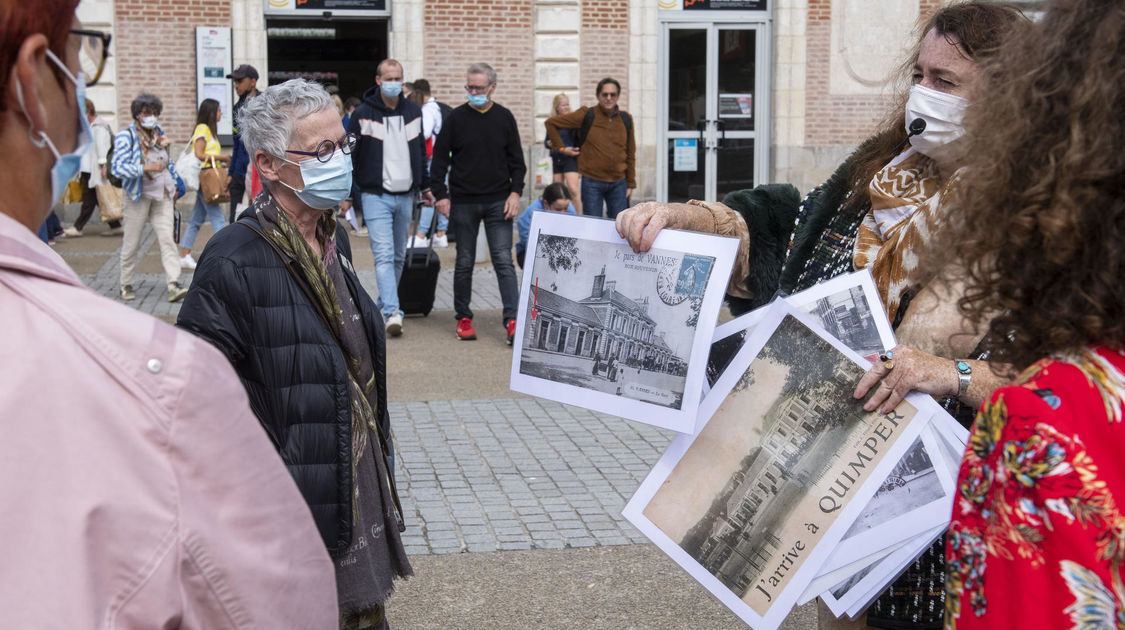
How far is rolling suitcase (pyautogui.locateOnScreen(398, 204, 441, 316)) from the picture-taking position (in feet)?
31.3

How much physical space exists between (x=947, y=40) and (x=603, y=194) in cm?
1033

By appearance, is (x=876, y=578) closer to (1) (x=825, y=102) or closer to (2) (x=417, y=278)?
(2) (x=417, y=278)

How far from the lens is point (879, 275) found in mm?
2307

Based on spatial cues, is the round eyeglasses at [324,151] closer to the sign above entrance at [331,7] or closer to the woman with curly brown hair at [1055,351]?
the woman with curly brown hair at [1055,351]

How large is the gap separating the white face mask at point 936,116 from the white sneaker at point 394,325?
273 inches

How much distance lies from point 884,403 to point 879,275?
353mm

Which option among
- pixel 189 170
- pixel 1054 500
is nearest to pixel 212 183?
pixel 189 170

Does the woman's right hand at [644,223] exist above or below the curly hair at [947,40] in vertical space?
below

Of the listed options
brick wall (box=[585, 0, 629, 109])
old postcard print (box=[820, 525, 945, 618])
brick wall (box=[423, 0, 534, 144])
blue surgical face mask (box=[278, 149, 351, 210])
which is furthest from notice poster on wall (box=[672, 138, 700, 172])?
old postcard print (box=[820, 525, 945, 618])

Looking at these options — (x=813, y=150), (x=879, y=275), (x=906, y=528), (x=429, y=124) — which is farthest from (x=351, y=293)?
(x=813, y=150)

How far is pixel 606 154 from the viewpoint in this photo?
487 inches

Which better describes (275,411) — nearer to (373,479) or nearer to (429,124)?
(373,479)

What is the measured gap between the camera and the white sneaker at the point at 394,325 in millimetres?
8969

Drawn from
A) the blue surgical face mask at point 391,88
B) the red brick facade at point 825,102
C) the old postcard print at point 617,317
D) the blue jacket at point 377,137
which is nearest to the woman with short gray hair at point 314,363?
the old postcard print at point 617,317
